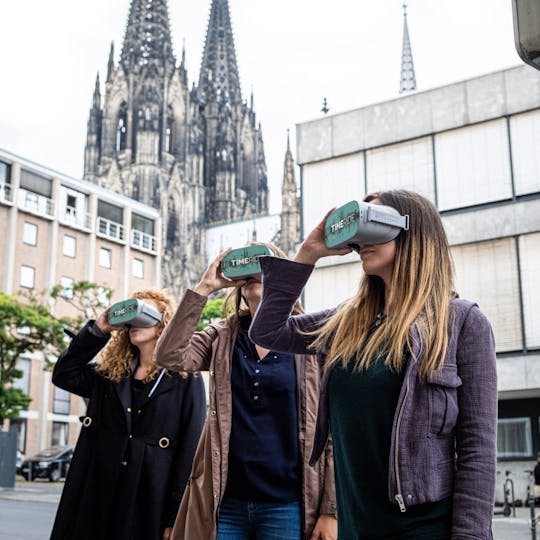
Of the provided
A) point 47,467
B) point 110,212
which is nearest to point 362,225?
point 47,467

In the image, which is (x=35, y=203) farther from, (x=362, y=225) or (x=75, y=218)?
(x=362, y=225)

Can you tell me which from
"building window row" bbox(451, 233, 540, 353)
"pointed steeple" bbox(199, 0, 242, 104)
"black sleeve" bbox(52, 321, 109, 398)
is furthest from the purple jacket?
"pointed steeple" bbox(199, 0, 242, 104)

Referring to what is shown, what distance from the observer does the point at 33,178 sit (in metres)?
44.3

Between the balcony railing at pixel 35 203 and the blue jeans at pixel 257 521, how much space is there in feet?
136

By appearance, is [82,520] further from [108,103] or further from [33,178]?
[108,103]

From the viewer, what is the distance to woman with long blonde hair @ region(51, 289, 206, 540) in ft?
12.7

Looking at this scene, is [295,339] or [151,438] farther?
[151,438]

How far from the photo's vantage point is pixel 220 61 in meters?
102

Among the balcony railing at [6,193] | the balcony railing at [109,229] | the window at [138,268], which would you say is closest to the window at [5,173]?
the balcony railing at [6,193]

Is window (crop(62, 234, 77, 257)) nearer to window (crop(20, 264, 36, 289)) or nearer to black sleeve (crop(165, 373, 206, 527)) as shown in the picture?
window (crop(20, 264, 36, 289))

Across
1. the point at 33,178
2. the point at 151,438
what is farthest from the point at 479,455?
the point at 33,178

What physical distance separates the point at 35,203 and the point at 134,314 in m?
41.8

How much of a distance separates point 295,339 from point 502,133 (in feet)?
58.3

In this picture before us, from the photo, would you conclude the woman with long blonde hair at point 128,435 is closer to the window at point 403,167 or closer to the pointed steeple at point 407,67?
the window at point 403,167
